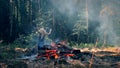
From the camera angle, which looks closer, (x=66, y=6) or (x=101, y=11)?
(x=101, y=11)

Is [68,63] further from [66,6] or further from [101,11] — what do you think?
[66,6]

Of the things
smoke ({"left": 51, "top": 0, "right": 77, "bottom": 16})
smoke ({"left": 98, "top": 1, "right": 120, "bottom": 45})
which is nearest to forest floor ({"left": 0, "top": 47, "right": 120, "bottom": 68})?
smoke ({"left": 98, "top": 1, "right": 120, "bottom": 45})

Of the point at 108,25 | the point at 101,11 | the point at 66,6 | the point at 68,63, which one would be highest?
the point at 66,6

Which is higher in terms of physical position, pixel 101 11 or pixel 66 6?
pixel 66 6

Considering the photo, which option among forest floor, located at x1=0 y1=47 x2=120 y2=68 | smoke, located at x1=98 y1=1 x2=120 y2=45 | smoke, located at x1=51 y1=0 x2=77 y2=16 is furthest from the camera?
smoke, located at x1=51 y1=0 x2=77 y2=16

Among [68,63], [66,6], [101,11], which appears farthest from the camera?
[66,6]

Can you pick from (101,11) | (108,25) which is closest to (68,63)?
(108,25)

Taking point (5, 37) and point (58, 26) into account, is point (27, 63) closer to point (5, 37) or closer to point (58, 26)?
point (5, 37)

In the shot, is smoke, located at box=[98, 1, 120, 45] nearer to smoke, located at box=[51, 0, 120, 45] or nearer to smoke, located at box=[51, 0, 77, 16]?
smoke, located at box=[51, 0, 120, 45]

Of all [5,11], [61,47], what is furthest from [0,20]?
[61,47]

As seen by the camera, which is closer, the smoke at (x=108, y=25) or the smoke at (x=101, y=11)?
the smoke at (x=108, y=25)

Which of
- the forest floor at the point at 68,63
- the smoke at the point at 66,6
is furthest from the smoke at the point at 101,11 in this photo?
the forest floor at the point at 68,63

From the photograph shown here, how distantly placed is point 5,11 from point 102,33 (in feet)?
51.1

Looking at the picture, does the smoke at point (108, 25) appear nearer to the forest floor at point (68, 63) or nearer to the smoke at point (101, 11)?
the smoke at point (101, 11)
